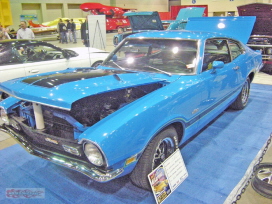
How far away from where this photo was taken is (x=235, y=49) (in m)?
4.18

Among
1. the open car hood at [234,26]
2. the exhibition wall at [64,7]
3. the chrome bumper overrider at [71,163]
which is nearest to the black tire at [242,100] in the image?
the open car hood at [234,26]

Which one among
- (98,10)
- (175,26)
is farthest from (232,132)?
(98,10)

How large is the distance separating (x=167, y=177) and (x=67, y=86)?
123cm

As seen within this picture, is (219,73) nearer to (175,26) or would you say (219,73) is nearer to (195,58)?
(195,58)

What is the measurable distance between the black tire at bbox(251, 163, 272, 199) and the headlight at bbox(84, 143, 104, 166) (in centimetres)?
157

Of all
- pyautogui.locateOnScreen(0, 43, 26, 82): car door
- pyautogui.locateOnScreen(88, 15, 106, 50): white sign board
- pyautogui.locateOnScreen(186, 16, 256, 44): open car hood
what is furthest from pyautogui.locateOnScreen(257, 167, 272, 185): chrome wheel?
pyautogui.locateOnScreen(88, 15, 106, 50): white sign board

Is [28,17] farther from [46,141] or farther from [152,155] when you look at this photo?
[152,155]

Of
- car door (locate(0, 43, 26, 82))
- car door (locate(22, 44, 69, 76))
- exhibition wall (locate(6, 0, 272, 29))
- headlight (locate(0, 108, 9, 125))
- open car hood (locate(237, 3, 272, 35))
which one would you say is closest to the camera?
headlight (locate(0, 108, 9, 125))

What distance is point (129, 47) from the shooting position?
3693 millimetres

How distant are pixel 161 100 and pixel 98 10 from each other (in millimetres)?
21308

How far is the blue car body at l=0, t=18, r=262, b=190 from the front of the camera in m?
2.05

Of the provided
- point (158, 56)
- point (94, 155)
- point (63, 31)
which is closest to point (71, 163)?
point (94, 155)

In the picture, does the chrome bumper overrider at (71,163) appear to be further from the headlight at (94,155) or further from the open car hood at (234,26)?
the open car hood at (234,26)

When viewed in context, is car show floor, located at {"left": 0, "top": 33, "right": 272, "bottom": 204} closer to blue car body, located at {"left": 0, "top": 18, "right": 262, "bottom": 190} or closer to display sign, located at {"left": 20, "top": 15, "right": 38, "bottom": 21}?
blue car body, located at {"left": 0, "top": 18, "right": 262, "bottom": 190}
